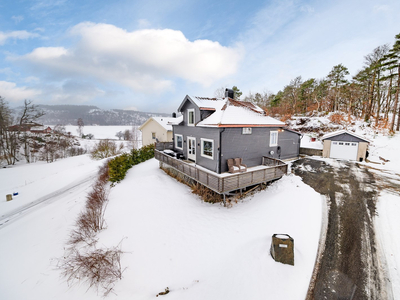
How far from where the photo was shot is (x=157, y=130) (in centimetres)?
2506

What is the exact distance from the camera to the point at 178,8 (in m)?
15.8

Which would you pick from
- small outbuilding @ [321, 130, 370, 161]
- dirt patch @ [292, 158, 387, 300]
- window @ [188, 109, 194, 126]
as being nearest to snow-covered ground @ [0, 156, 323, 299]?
dirt patch @ [292, 158, 387, 300]

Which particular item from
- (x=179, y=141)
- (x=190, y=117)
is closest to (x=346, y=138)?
(x=190, y=117)

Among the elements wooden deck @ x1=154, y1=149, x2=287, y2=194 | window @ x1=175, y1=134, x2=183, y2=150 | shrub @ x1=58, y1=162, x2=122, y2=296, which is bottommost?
shrub @ x1=58, y1=162, x2=122, y2=296

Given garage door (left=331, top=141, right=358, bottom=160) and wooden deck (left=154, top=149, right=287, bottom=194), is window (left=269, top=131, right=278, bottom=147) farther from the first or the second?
garage door (left=331, top=141, right=358, bottom=160)

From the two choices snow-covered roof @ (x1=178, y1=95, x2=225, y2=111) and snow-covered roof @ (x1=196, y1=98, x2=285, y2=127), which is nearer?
snow-covered roof @ (x1=196, y1=98, x2=285, y2=127)

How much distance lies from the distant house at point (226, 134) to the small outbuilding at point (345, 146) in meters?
4.92

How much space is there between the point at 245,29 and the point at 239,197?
18.4 meters

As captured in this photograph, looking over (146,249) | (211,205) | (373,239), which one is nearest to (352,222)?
(373,239)

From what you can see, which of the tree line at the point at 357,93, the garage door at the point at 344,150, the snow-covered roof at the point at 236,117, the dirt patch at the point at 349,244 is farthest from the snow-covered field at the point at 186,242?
the tree line at the point at 357,93

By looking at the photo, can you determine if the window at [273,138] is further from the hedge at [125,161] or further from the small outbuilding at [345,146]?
the hedge at [125,161]

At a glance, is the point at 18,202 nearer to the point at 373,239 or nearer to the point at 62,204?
the point at 62,204

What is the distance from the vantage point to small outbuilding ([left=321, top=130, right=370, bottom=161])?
1538cm

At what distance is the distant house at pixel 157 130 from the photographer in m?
23.4
